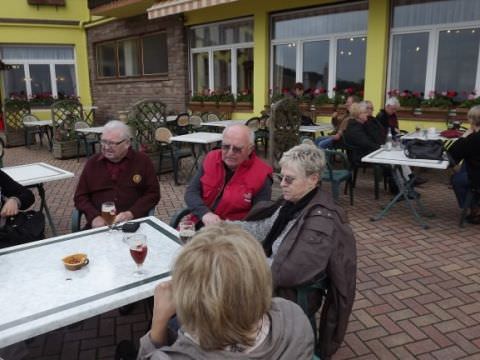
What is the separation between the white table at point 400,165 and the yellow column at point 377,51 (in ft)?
10.5

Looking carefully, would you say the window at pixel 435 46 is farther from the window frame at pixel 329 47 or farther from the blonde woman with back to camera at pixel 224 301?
the blonde woman with back to camera at pixel 224 301

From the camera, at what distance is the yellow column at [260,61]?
358 inches

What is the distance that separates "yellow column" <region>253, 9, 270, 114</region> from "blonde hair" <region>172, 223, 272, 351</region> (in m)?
8.68

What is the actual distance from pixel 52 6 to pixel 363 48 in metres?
10.9

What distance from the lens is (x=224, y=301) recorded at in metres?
0.95

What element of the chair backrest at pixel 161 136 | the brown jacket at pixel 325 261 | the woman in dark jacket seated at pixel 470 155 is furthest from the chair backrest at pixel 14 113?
the brown jacket at pixel 325 261

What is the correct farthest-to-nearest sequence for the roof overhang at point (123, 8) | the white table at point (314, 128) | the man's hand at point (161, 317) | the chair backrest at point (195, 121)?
the roof overhang at point (123, 8)
the chair backrest at point (195, 121)
the white table at point (314, 128)
the man's hand at point (161, 317)

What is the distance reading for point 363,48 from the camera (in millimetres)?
7906

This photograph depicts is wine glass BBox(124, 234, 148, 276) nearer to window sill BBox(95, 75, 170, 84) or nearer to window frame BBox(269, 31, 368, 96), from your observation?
window frame BBox(269, 31, 368, 96)

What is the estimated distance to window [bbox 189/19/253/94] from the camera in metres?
9.84

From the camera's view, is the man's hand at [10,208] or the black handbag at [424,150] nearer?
the man's hand at [10,208]

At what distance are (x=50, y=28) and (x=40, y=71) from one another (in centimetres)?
150

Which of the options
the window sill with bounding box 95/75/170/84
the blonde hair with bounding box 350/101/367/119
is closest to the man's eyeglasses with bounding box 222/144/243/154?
the blonde hair with bounding box 350/101/367/119

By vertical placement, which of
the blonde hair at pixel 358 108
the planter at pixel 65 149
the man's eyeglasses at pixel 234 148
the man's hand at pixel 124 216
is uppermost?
the blonde hair at pixel 358 108
